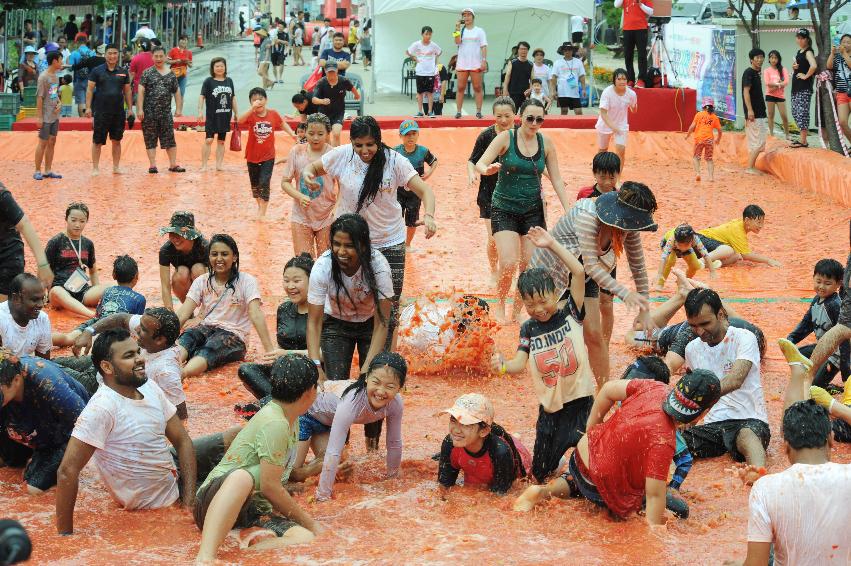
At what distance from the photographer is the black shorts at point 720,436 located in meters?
6.95

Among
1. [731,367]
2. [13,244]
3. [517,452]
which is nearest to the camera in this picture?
[517,452]

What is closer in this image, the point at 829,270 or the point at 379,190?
the point at 379,190

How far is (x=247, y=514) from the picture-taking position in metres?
5.69

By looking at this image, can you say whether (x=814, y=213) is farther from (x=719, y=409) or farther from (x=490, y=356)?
(x=719, y=409)

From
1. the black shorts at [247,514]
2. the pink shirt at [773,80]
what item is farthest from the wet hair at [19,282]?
the pink shirt at [773,80]

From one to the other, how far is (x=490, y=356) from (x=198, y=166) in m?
11.5

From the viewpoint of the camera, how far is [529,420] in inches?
308

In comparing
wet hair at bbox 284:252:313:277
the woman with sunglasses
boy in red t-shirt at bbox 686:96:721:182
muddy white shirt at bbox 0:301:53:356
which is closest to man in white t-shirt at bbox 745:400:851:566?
wet hair at bbox 284:252:313:277

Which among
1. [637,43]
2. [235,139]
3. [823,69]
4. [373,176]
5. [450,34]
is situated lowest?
[235,139]

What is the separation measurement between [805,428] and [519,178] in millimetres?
5316

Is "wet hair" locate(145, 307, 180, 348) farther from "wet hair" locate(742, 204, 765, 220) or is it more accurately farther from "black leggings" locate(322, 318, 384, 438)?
"wet hair" locate(742, 204, 765, 220)

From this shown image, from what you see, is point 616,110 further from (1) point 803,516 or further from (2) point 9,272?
(1) point 803,516

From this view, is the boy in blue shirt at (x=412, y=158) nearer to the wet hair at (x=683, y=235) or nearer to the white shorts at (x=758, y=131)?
the wet hair at (x=683, y=235)

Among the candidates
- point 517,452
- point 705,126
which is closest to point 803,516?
point 517,452
